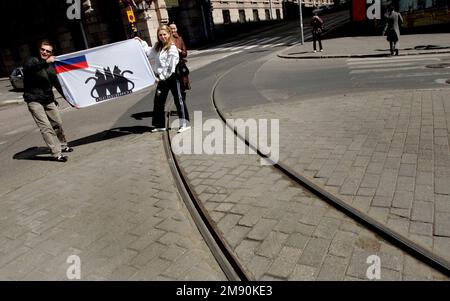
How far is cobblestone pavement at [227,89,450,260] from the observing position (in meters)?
3.46

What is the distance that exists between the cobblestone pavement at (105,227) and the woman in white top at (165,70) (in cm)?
160

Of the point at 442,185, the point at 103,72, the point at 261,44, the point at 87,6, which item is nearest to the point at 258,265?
the point at 442,185

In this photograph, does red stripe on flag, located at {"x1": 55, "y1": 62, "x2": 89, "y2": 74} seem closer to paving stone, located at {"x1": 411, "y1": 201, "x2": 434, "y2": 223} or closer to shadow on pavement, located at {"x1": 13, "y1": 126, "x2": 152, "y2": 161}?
shadow on pavement, located at {"x1": 13, "y1": 126, "x2": 152, "y2": 161}

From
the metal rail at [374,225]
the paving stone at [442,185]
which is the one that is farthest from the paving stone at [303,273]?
the paving stone at [442,185]

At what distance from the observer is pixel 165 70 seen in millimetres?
7000

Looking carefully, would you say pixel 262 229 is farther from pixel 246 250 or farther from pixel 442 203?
pixel 442 203

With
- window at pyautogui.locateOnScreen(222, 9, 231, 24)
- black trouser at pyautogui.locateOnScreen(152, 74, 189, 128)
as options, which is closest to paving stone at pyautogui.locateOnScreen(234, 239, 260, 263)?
black trouser at pyautogui.locateOnScreen(152, 74, 189, 128)

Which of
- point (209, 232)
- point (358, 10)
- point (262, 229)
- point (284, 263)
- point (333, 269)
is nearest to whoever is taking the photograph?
point (333, 269)

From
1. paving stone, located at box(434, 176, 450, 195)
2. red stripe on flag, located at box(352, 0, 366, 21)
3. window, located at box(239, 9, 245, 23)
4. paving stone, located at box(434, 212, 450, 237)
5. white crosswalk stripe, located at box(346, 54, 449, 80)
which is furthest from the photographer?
window, located at box(239, 9, 245, 23)

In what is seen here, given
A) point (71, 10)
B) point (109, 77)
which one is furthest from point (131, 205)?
point (71, 10)

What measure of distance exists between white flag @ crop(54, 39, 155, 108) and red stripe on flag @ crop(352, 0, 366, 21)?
19.8 meters

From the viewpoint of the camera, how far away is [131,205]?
14.5 ft

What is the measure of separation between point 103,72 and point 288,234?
17.4 ft

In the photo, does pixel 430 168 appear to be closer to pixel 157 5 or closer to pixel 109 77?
pixel 109 77
